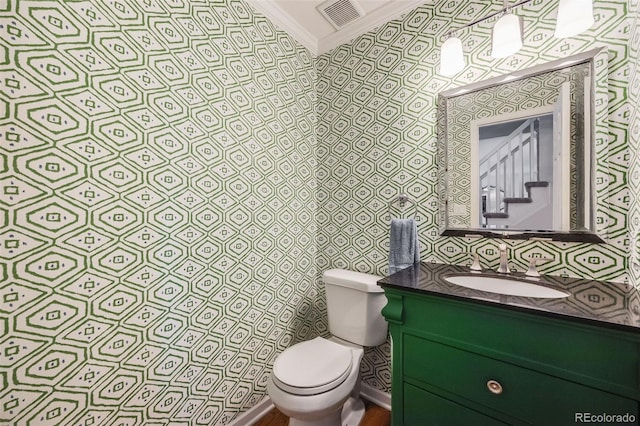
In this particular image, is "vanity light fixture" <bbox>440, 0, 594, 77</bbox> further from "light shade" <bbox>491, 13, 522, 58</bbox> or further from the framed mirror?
the framed mirror

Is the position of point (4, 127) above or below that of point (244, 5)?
below

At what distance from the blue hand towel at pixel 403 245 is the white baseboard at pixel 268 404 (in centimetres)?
87

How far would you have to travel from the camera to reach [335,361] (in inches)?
51.8

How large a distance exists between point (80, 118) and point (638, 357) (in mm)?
1877

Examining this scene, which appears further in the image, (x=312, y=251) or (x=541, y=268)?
(x=312, y=251)

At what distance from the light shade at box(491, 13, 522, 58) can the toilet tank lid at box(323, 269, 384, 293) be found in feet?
4.23

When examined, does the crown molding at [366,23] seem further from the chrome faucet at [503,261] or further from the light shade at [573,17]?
the chrome faucet at [503,261]

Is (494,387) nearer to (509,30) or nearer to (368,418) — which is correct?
(368,418)

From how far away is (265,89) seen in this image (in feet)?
5.15

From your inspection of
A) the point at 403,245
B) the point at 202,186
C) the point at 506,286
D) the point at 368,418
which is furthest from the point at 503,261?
the point at 202,186

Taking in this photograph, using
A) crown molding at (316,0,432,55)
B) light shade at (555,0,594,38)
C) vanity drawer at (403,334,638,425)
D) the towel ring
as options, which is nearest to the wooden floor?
vanity drawer at (403,334,638,425)

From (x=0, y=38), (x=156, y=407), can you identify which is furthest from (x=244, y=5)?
(x=156, y=407)

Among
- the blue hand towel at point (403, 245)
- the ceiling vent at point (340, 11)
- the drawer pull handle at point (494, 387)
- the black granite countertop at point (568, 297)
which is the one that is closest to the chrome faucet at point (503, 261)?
the black granite countertop at point (568, 297)

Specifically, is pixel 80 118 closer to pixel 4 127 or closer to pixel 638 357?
pixel 4 127
